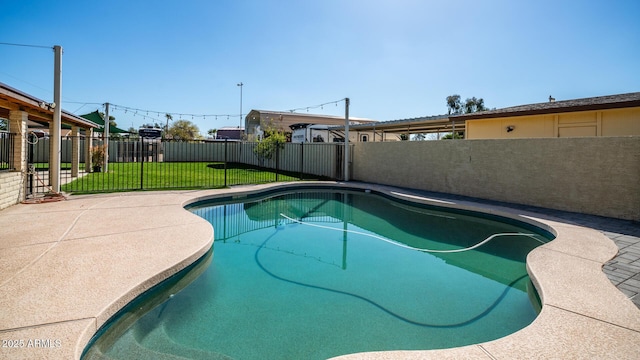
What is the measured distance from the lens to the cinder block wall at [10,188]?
19.3 feet

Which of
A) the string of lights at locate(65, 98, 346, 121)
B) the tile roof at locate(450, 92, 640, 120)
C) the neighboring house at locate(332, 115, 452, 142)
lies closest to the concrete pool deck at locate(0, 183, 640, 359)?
the tile roof at locate(450, 92, 640, 120)

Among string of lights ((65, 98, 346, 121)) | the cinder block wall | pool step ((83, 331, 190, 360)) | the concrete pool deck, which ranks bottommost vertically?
pool step ((83, 331, 190, 360))

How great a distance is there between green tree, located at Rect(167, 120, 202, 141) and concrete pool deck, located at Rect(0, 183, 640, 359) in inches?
1313

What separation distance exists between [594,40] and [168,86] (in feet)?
67.0

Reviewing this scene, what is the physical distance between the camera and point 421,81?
13297 millimetres

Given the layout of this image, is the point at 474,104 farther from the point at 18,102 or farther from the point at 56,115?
the point at 18,102

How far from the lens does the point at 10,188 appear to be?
623 cm

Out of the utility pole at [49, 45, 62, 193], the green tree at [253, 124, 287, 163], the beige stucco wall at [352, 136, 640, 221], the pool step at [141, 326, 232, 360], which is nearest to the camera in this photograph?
the pool step at [141, 326, 232, 360]

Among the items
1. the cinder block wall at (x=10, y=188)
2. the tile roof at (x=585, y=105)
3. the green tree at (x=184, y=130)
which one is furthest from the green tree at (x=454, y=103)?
the cinder block wall at (x=10, y=188)

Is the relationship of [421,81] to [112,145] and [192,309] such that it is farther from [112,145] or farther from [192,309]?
[112,145]

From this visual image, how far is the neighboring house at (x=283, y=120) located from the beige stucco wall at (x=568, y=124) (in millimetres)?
12415

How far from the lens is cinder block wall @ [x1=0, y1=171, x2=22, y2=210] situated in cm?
590

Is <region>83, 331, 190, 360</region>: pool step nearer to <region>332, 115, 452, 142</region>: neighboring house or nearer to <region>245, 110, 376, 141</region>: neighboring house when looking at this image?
<region>332, 115, 452, 142</region>: neighboring house

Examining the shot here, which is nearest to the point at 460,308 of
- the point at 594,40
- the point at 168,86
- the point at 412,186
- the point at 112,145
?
the point at 412,186
